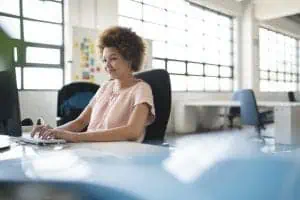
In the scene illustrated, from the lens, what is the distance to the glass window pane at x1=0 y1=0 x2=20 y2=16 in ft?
13.7

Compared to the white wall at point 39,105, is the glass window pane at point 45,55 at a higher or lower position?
higher

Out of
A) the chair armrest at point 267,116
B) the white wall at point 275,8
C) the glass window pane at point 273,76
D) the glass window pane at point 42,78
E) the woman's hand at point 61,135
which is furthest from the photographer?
the glass window pane at point 273,76

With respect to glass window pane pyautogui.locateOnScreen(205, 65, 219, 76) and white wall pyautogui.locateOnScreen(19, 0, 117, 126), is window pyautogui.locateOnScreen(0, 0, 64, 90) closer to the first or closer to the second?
white wall pyautogui.locateOnScreen(19, 0, 117, 126)

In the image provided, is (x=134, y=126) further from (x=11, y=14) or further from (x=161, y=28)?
(x=161, y=28)

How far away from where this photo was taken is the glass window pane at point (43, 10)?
4434 mm

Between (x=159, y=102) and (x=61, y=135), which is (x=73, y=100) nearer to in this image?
(x=159, y=102)

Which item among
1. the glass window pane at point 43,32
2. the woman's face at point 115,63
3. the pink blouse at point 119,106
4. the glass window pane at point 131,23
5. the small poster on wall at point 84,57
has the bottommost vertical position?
the pink blouse at point 119,106

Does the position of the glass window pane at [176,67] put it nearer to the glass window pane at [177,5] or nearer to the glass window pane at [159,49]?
the glass window pane at [159,49]

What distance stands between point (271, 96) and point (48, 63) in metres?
6.79

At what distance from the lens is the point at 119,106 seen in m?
1.45

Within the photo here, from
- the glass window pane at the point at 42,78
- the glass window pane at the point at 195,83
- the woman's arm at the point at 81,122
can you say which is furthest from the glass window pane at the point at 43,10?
the glass window pane at the point at 195,83

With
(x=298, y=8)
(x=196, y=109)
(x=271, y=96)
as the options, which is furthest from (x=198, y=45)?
(x=271, y=96)

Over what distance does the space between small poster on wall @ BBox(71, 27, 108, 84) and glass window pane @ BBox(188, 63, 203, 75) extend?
3.10 meters

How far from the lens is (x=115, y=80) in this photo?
63.2 inches
